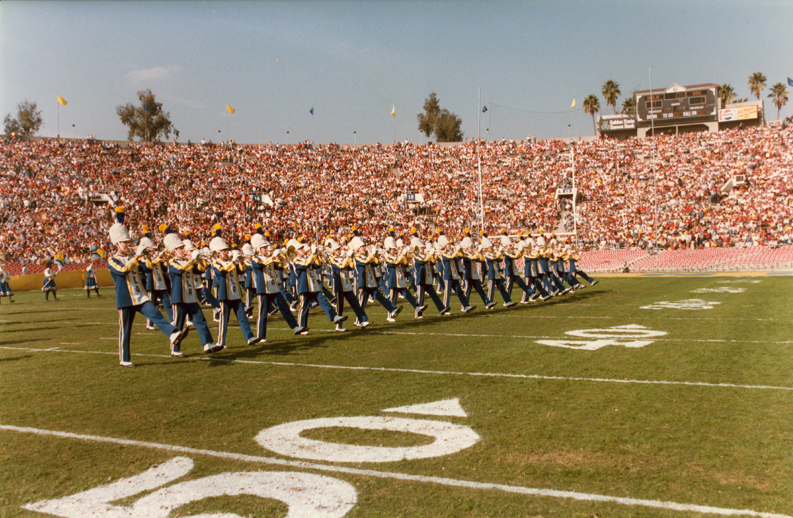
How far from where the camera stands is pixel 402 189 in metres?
Result: 47.9

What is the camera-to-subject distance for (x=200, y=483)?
13.4 feet

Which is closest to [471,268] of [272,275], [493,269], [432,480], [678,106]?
[493,269]

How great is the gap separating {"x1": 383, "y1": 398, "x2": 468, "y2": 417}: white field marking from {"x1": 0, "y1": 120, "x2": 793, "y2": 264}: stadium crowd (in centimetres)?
3274

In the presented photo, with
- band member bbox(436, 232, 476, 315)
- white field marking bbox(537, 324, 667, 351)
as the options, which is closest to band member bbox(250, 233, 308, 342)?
white field marking bbox(537, 324, 667, 351)

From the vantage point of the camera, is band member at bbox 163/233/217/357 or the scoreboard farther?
the scoreboard

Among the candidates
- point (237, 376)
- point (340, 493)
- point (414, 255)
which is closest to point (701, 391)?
point (340, 493)

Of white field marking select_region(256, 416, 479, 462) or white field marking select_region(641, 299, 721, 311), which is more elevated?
white field marking select_region(256, 416, 479, 462)

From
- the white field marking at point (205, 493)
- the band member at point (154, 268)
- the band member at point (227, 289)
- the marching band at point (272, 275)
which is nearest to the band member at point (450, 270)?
the marching band at point (272, 275)

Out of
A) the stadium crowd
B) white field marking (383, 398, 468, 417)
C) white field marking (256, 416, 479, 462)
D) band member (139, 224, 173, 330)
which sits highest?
the stadium crowd

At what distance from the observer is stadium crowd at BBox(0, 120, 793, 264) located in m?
38.7

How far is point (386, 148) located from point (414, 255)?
135ft

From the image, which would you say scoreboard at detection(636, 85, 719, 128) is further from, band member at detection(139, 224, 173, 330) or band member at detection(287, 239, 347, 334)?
band member at detection(139, 224, 173, 330)

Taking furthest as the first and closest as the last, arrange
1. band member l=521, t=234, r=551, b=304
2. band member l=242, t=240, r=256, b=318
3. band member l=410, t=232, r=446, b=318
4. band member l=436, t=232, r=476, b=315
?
band member l=521, t=234, r=551, b=304
band member l=436, t=232, r=476, b=315
band member l=410, t=232, r=446, b=318
band member l=242, t=240, r=256, b=318

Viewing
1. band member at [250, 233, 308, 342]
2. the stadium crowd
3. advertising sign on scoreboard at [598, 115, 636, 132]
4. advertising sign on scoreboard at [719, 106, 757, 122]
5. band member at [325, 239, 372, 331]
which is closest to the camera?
band member at [250, 233, 308, 342]
